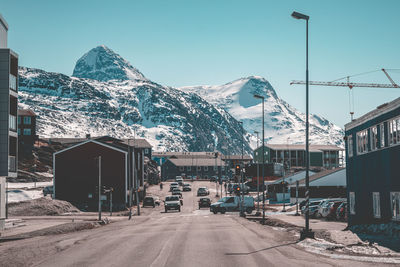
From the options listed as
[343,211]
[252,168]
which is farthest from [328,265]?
[252,168]

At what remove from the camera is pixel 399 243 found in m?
21.8

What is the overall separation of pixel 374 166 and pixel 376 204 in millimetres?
2411

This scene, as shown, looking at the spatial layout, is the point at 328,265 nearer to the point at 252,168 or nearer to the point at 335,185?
the point at 335,185

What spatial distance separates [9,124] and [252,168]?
78.5 metres

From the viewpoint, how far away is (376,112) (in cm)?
2975

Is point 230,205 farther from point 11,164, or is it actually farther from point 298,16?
point 298,16

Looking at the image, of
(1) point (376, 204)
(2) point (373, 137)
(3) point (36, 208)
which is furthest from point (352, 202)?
(3) point (36, 208)

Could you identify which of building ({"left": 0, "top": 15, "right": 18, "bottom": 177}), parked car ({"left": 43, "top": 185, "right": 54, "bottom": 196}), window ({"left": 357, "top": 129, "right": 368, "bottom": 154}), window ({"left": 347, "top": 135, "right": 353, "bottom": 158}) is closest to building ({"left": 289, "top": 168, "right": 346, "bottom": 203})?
window ({"left": 347, "top": 135, "right": 353, "bottom": 158})

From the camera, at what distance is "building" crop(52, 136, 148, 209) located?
75.8 m

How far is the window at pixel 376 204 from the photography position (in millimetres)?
30288

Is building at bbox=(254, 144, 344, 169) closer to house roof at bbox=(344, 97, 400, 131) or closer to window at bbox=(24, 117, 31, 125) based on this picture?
window at bbox=(24, 117, 31, 125)

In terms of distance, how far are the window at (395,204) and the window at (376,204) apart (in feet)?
7.19

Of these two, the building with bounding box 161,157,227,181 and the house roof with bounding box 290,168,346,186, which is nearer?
the house roof with bounding box 290,168,346,186

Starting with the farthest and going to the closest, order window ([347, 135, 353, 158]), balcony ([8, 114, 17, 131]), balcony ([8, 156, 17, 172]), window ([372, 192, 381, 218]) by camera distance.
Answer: balcony ([8, 114, 17, 131]) < balcony ([8, 156, 17, 172]) < window ([347, 135, 353, 158]) < window ([372, 192, 381, 218])
